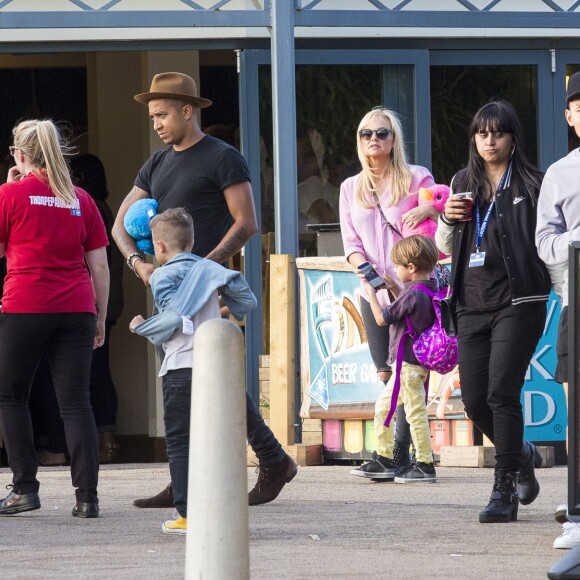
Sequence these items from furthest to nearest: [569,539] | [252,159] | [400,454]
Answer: [252,159] < [400,454] < [569,539]

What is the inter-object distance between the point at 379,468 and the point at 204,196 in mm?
2360

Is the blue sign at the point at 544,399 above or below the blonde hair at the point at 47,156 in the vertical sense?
below

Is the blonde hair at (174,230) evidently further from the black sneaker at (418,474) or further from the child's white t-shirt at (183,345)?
the black sneaker at (418,474)

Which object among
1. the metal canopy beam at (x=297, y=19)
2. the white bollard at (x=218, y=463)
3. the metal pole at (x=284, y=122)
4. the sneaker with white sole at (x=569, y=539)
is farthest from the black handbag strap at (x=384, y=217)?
the white bollard at (x=218, y=463)

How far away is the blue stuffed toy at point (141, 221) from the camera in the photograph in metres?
7.05

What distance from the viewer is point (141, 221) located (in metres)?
7.05

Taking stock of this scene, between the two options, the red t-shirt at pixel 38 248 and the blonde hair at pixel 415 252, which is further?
the blonde hair at pixel 415 252

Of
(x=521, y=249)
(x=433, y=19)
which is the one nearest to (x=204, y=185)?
(x=521, y=249)

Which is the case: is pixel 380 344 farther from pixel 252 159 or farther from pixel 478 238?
pixel 252 159

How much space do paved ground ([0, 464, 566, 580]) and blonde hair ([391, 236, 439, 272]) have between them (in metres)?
1.26

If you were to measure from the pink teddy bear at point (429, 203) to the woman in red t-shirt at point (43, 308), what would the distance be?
210 centimetres

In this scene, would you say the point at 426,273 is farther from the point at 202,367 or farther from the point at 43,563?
the point at 202,367

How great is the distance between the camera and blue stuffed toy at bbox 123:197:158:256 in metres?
7.05

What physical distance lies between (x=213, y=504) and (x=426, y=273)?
4.46m
